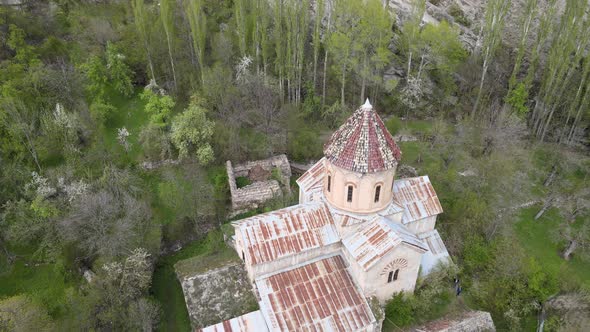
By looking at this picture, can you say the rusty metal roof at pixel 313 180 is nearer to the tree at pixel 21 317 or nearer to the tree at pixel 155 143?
the tree at pixel 155 143

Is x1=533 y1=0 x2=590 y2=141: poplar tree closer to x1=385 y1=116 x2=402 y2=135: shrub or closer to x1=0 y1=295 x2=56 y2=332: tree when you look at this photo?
x1=385 y1=116 x2=402 y2=135: shrub

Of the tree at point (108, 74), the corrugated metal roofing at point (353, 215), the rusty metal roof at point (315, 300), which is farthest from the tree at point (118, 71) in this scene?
the corrugated metal roofing at point (353, 215)

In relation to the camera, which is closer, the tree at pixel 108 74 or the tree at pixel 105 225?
the tree at pixel 105 225

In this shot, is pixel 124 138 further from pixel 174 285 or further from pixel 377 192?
pixel 377 192

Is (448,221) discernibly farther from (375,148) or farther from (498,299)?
(375,148)

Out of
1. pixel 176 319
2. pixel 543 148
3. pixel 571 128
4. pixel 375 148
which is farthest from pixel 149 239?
pixel 571 128

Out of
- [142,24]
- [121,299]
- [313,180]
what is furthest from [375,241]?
[142,24]
